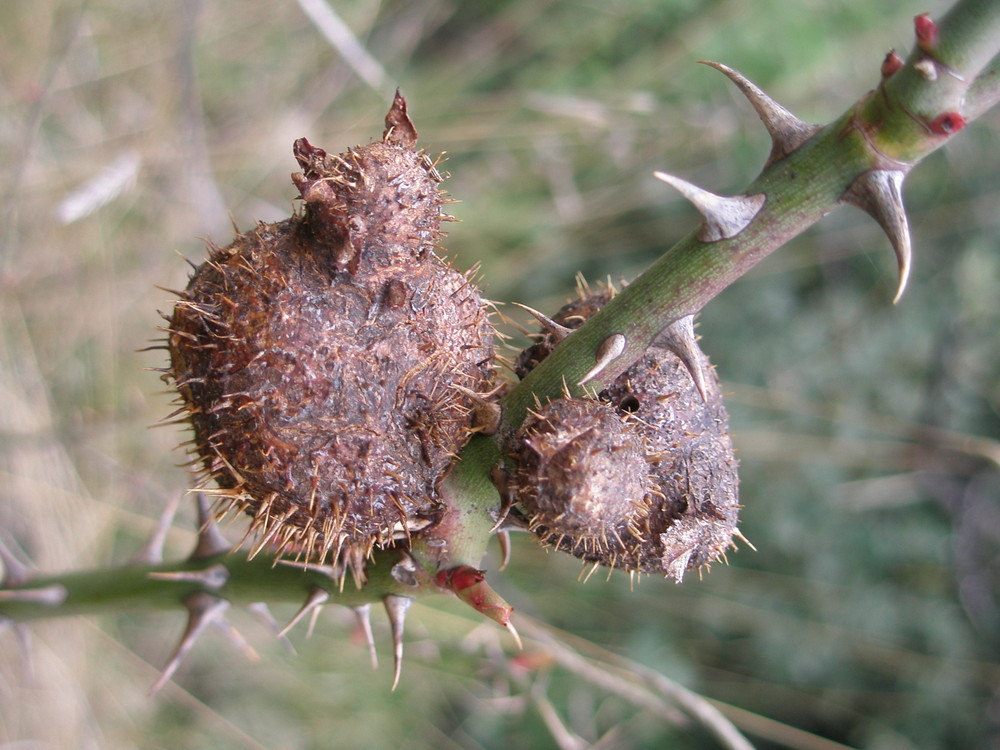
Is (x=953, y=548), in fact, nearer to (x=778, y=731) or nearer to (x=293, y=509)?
(x=778, y=731)

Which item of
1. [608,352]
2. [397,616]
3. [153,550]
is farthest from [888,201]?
[153,550]

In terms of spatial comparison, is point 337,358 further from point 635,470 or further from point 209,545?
point 209,545

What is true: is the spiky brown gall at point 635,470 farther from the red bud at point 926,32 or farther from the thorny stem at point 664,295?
the red bud at point 926,32

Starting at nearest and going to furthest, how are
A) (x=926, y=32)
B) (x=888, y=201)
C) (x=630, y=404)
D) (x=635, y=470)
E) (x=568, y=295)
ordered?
(x=926, y=32) → (x=888, y=201) → (x=635, y=470) → (x=630, y=404) → (x=568, y=295)

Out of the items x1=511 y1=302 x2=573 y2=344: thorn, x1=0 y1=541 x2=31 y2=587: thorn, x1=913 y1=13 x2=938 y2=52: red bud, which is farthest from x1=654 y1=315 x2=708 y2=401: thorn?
x1=0 y1=541 x2=31 y2=587: thorn

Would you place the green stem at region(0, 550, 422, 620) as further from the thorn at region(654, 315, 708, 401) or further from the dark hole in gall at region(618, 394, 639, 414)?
the thorn at region(654, 315, 708, 401)

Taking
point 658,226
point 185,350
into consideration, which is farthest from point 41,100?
point 658,226

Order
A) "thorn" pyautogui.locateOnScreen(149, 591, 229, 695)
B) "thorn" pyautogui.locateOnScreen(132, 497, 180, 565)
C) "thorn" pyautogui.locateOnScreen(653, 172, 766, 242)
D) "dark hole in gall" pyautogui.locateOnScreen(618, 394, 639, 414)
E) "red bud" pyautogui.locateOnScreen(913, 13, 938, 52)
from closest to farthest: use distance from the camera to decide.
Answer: "red bud" pyautogui.locateOnScreen(913, 13, 938, 52), "thorn" pyautogui.locateOnScreen(653, 172, 766, 242), "dark hole in gall" pyautogui.locateOnScreen(618, 394, 639, 414), "thorn" pyautogui.locateOnScreen(149, 591, 229, 695), "thorn" pyautogui.locateOnScreen(132, 497, 180, 565)
